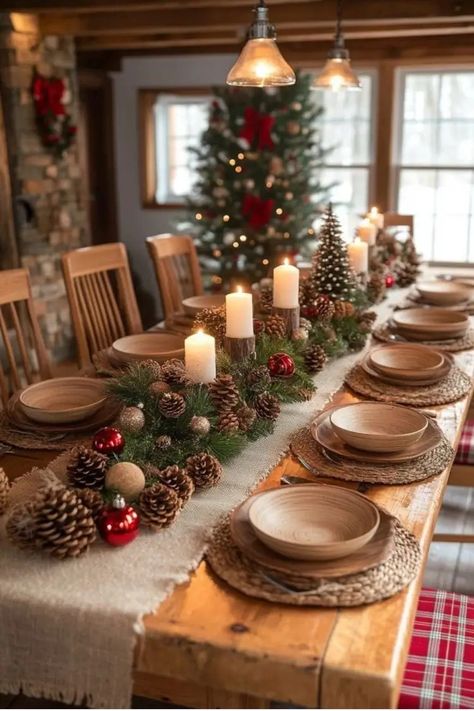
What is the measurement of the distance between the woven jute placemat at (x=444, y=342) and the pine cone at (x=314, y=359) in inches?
19.4

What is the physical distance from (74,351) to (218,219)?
→ 138cm

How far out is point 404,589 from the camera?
1156 mm

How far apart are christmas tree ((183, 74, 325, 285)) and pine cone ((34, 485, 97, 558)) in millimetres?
4308

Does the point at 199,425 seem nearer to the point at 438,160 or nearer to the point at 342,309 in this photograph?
the point at 342,309

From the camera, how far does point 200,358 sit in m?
1.64

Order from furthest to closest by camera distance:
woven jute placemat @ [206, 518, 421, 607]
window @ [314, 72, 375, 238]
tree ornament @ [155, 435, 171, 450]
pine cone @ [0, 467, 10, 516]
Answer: window @ [314, 72, 375, 238] < tree ornament @ [155, 435, 171, 450] < pine cone @ [0, 467, 10, 516] < woven jute placemat @ [206, 518, 421, 607]

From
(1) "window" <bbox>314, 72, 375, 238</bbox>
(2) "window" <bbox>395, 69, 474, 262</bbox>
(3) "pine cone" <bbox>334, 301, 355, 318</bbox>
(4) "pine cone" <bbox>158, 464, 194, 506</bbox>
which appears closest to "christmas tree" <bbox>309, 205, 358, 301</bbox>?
(3) "pine cone" <bbox>334, 301, 355, 318</bbox>

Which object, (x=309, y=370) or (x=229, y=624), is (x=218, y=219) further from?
(x=229, y=624)

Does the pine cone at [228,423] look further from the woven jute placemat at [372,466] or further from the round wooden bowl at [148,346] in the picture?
the round wooden bowl at [148,346]

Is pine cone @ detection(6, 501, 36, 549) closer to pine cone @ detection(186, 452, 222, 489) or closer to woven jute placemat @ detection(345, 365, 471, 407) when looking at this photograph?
pine cone @ detection(186, 452, 222, 489)

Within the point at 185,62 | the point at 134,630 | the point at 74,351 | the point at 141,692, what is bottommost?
the point at 74,351

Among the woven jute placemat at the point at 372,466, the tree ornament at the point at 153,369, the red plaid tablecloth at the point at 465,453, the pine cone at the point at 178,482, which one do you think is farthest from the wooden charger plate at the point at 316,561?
the red plaid tablecloth at the point at 465,453

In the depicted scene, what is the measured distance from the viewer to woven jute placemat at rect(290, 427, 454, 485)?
1.52 m

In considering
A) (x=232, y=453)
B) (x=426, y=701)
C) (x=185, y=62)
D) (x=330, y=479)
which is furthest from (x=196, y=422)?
(x=185, y=62)
